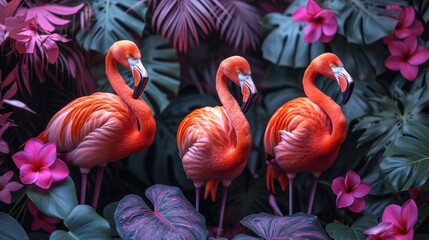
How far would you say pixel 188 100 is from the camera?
2.40m

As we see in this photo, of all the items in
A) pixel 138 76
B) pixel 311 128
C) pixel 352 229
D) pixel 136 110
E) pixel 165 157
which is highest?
pixel 138 76

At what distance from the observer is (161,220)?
1604mm

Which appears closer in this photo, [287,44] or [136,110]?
[136,110]

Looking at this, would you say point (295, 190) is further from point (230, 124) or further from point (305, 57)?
point (230, 124)

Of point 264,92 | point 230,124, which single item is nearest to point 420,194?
point 230,124

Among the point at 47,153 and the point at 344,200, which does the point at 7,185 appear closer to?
the point at 47,153

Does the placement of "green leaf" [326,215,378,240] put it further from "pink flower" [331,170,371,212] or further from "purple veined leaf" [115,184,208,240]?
"purple veined leaf" [115,184,208,240]

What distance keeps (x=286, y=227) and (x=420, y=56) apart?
0.78 metres

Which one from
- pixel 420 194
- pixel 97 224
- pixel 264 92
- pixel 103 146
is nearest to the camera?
pixel 97 224

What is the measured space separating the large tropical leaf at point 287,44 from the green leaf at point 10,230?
1086mm

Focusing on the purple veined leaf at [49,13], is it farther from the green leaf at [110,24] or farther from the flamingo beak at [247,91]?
the flamingo beak at [247,91]

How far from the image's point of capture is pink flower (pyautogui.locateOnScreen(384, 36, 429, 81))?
203cm

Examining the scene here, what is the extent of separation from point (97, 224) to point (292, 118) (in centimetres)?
62

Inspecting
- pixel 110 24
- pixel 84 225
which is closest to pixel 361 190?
pixel 84 225
